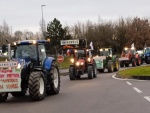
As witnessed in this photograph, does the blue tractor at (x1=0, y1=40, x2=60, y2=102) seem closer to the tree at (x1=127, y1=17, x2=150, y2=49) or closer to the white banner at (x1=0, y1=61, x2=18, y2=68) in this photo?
the white banner at (x1=0, y1=61, x2=18, y2=68)

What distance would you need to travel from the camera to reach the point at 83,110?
10805 mm

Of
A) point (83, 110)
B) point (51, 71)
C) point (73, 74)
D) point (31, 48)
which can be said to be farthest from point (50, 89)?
point (73, 74)

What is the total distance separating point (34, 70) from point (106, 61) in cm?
2054

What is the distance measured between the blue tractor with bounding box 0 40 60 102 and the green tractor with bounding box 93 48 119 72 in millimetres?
16846

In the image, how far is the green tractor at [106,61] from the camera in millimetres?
33600

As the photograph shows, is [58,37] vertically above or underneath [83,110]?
above

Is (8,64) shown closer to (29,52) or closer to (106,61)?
(29,52)

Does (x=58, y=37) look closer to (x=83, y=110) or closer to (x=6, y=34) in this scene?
(x=6, y=34)

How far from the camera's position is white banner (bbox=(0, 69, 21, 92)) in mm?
13430

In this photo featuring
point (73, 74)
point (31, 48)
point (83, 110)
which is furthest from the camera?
point (73, 74)

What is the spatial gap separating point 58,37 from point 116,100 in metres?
75.5

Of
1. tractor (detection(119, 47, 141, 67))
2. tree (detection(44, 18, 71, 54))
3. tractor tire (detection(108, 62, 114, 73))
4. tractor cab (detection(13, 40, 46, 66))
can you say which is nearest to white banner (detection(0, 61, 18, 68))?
tractor cab (detection(13, 40, 46, 66))

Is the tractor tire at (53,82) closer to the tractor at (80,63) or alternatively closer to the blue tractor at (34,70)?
the blue tractor at (34,70)

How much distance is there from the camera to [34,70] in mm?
14508
